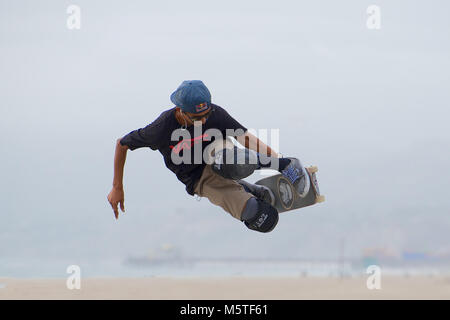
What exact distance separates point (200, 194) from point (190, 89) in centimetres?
111

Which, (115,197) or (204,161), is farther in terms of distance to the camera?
(115,197)

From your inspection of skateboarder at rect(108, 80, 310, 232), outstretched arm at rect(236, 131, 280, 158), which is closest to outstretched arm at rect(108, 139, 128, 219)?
skateboarder at rect(108, 80, 310, 232)

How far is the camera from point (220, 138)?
Answer: 7449mm

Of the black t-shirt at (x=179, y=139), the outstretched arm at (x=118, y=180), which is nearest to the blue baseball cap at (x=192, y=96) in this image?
the black t-shirt at (x=179, y=139)

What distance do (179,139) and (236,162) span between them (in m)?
0.66

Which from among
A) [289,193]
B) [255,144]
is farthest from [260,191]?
[255,144]

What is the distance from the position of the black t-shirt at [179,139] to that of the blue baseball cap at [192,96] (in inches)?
8.1

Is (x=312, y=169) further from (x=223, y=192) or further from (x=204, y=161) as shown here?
(x=204, y=161)

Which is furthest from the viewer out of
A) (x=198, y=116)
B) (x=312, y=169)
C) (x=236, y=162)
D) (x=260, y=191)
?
(x=260, y=191)

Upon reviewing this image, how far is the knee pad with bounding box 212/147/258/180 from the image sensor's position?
23.4ft

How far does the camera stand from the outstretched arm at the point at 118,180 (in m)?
7.72

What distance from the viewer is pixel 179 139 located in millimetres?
7430

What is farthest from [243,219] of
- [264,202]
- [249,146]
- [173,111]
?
[173,111]

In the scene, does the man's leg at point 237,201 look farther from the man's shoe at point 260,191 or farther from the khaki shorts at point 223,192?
the man's shoe at point 260,191
